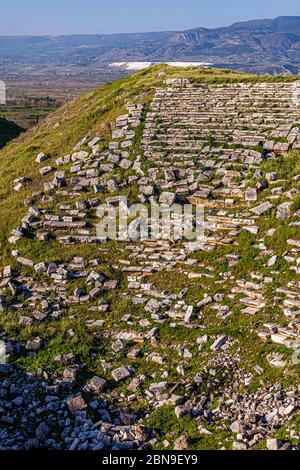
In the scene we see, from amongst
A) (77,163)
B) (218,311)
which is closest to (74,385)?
(218,311)

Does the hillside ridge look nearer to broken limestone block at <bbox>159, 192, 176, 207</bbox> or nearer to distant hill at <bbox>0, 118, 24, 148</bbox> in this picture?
broken limestone block at <bbox>159, 192, 176, 207</bbox>

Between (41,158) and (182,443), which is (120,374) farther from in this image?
(41,158)

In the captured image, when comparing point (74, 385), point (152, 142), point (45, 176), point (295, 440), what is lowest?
point (74, 385)

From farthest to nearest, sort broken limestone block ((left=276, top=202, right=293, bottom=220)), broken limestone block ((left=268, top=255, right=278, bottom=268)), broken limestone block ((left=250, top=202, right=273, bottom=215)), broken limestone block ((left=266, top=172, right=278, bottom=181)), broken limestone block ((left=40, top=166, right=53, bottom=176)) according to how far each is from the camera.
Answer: broken limestone block ((left=40, top=166, right=53, bottom=176)) → broken limestone block ((left=266, top=172, right=278, bottom=181)) → broken limestone block ((left=250, top=202, right=273, bottom=215)) → broken limestone block ((left=276, top=202, right=293, bottom=220)) → broken limestone block ((left=268, top=255, right=278, bottom=268))

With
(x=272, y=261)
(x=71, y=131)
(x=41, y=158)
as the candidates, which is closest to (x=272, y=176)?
(x=272, y=261)

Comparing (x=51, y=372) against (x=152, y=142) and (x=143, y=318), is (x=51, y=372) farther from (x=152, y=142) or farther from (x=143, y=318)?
(x=152, y=142)

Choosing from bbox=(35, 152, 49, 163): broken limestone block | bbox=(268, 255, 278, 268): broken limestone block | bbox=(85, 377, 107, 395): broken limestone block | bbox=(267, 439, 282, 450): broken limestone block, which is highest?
bbox=(35, 152, 49, 163): broken limestone block

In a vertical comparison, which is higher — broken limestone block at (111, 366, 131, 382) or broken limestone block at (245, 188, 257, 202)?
broken limestone block at (245, 188, 257, 202)

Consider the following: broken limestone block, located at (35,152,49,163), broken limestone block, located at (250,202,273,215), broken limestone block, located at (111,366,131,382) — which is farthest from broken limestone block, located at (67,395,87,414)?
broken limestone block, located at (35,152,49,163)
